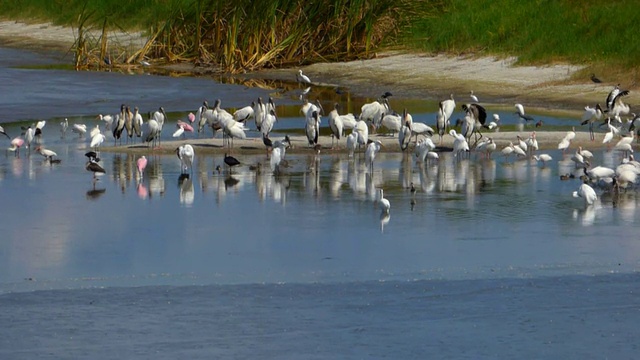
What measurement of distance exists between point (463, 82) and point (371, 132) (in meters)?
7.00

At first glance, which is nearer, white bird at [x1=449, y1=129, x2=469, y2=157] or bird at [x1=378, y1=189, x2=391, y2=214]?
bird at [x1=378, y1=189, x2=391, y2=214]

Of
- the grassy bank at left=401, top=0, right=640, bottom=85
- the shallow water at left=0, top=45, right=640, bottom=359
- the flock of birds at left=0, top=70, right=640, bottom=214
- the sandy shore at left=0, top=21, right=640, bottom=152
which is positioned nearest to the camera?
the shallow water at left=0, top=45, right=640, bottom=359

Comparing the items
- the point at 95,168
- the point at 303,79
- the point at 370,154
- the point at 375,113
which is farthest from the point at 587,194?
the point at 303,79

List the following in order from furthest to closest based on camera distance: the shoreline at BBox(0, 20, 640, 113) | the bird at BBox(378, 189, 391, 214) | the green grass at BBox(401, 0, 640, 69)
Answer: the green grass at BBox(401, 0, 640, 69) < the shoreline at BBox(0, 20, 640, 113) < the bird at BBox(378, 189, 391, 214)

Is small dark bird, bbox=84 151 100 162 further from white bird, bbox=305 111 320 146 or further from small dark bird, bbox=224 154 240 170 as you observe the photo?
white bird, bbox=305 111 320 146

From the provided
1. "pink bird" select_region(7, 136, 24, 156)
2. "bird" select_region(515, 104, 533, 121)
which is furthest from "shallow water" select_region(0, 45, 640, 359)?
"bird" select_region(515, 104, 533, 121)

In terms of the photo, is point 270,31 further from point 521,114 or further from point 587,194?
point 587,194

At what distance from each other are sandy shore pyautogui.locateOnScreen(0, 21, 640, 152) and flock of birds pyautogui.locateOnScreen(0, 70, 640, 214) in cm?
32

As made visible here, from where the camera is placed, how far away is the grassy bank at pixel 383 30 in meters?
29.2

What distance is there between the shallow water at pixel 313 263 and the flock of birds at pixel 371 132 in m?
0.29

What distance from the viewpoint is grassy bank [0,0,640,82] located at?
2919cm

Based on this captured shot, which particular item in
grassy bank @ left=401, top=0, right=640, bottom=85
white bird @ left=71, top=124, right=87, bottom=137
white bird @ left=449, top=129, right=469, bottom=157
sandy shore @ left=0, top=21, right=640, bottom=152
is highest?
grassy bank @ left=401, top=0, right=640, bottom=85

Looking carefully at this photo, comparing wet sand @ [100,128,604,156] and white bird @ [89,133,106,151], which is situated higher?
white bird @ [89,133,106,151]

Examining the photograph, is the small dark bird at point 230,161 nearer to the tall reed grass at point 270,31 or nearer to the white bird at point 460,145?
the white bird at point 460,145
